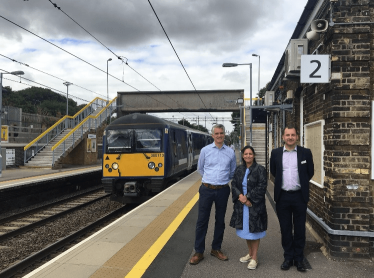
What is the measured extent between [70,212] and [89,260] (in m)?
7.44

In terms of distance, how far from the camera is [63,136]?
996 inches

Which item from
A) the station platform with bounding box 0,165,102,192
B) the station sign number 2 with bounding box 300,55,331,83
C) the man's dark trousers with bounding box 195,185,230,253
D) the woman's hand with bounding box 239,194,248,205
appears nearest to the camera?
the woman's hand with bounding box 239,194,248,205

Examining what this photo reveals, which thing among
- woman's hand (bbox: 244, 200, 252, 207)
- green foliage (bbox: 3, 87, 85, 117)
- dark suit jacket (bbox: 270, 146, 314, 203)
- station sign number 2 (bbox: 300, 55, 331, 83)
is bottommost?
woman's hand (bbox: 244, 200, 252, 207)

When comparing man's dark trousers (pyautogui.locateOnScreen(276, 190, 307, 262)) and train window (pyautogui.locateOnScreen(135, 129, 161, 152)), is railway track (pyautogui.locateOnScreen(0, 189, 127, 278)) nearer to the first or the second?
train window (pyautogui.locateOnScreen(135, 129, 161, 152))

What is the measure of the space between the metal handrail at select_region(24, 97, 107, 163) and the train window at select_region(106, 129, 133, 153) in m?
12.8

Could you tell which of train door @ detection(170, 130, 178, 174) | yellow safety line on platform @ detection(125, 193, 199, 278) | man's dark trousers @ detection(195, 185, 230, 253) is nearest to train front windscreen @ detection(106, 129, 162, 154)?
Result: train door @ detection(170, 130, 178, 174)

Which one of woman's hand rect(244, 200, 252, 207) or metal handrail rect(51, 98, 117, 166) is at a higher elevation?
metal handrail rect(51, 98, 117, 166)

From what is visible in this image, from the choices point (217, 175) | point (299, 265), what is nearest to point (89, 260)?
point (217, 175)

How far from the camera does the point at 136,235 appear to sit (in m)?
5.98

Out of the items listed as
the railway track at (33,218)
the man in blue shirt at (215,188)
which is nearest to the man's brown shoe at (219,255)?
the man in blue shirt at (215,188)

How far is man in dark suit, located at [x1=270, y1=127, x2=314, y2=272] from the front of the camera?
440cm

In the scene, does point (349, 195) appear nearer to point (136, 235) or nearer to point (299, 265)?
point (299, 265)

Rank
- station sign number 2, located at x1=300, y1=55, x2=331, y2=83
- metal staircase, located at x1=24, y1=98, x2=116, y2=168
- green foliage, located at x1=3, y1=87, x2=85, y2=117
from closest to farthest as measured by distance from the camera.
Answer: station sign number 2, located at x1=300, y1=55, x2=331, y2=83
metal staircase, located at x1=24, y1=98, x2=116, y2=168
green foliage, located at x1=3, y1=87, x2=85, y2=117

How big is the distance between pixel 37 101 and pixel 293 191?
285 ft
